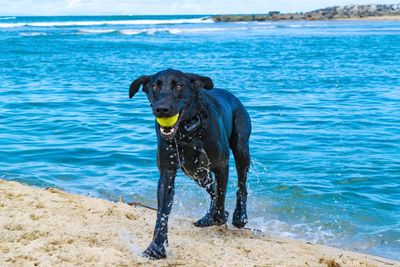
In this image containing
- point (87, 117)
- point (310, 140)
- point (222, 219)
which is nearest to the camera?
point (222, 219)

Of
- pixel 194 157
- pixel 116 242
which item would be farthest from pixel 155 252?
pixel 194 157

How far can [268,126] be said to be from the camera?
12.4 metres

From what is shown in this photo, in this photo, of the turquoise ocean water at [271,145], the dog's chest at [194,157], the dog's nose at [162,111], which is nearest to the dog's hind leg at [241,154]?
the turquoise ocean water at [271,145]

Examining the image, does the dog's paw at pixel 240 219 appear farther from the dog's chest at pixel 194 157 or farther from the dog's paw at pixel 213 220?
the dog's chest at pixel 194 157

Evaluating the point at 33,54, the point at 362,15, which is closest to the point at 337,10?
the point at 362,15

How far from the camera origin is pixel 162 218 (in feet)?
17.9

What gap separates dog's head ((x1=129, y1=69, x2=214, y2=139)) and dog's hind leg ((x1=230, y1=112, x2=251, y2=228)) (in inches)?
47.3

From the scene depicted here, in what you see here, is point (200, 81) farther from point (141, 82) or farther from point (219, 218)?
point (219, 218)

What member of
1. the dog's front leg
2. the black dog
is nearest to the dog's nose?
the black dog

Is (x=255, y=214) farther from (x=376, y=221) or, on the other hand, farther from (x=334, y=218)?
(x=376, y=221)

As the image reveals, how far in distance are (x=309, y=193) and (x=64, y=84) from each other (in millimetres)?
13006

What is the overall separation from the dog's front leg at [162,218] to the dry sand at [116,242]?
9 cm

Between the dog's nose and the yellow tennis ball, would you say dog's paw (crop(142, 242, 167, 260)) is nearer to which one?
the yellow tennis ball

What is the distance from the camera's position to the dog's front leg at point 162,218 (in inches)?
210
